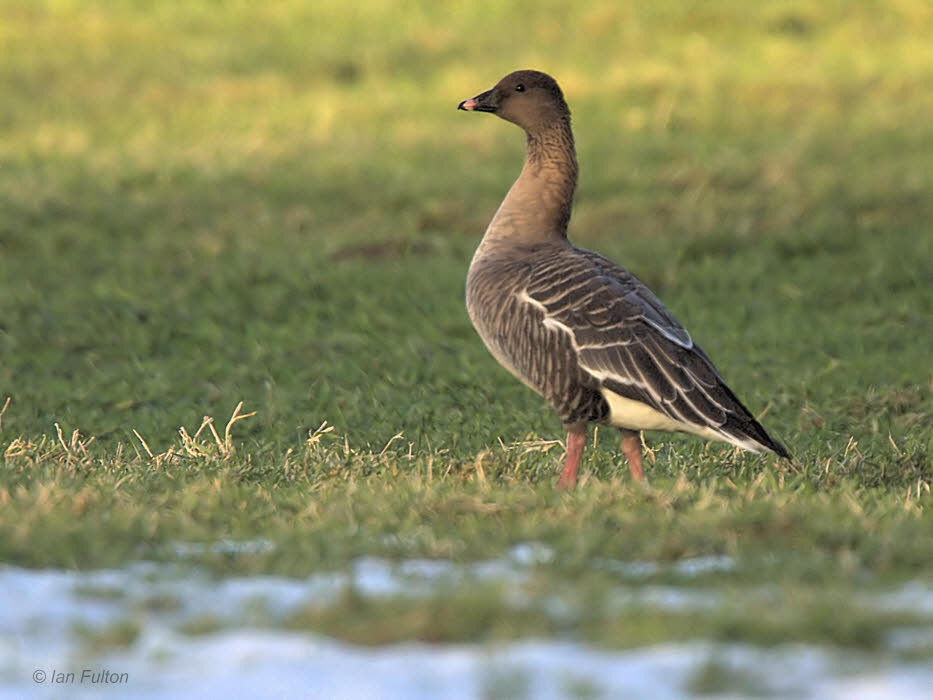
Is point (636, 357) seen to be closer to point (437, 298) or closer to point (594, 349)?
point (594, 349)

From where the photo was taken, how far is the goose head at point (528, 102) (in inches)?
295

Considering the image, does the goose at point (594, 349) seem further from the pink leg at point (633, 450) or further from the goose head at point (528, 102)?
the goose head at point (528, 102)

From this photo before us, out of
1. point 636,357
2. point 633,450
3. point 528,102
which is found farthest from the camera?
point 528,102

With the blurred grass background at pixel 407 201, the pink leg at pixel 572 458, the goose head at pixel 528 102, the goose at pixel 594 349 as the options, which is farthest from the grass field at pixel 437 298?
the goose head at pixel 528 102

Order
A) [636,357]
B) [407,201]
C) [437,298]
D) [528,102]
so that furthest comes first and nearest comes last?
1. [407,201]
2. [437,298]
3. [528,102]
4. [636,357]

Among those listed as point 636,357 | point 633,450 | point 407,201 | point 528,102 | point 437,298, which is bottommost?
point 437,298

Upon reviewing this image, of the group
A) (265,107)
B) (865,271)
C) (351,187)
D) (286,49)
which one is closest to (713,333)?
(865,271)

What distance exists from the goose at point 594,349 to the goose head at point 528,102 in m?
0.71

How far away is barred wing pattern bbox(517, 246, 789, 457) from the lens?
246 inches

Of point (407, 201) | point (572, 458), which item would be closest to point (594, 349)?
point (572, 458)

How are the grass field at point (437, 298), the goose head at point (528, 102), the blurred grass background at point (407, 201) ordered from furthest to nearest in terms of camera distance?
the blurred grass background at point (407, 201) → the goose head at point (528, 102) → the grass field at point (437, 298)

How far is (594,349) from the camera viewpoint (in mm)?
6434

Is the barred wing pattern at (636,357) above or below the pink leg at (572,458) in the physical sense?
above

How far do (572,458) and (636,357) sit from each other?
514mm
